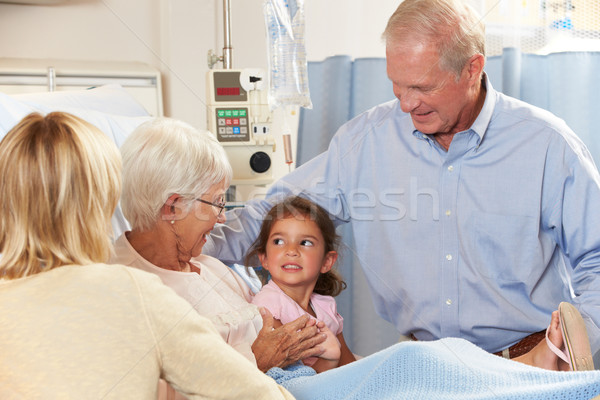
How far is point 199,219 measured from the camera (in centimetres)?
139

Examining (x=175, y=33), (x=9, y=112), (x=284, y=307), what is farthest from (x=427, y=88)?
(x=175, y=33)

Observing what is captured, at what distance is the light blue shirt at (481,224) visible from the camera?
1597 mm

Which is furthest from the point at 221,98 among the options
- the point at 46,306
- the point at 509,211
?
the point at 46,306

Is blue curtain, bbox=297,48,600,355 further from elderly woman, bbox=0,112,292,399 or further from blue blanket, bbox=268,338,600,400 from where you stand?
elderly woman, bbox=0,112,292,399

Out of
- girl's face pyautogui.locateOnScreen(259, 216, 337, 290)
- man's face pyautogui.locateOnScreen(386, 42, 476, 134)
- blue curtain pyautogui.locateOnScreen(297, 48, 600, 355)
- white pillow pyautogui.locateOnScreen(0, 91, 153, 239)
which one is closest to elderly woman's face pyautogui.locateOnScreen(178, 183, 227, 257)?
white pillow pyautogui.locateOnScreen(0, 91, 153, 239)

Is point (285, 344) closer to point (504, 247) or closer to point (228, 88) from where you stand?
point (504, 247)

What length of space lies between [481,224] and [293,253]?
0.52 meters

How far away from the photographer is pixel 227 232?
5.67 feet

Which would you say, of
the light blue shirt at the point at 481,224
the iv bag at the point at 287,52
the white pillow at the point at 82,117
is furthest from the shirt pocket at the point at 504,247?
the white pillow at the point at 82,117

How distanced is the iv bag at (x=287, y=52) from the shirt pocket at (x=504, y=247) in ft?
2.72

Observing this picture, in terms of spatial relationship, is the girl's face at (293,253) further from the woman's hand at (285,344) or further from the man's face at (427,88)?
the man's face at (427,88)

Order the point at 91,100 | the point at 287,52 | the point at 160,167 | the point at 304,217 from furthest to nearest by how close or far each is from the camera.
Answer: the point at 287,52 → the point at 91,100 → the point at 304,217 → the point at 160,167

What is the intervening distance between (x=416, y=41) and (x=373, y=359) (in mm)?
857

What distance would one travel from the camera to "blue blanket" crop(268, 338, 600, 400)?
0.97 metres
